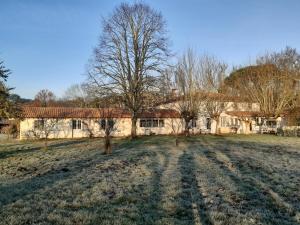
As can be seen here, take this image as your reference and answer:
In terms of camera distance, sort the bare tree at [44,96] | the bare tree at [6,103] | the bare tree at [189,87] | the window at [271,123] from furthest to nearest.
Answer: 1. the bare tree at [44,96]
2. the window at [271,123]
3. the bare tree at [189,87]
4. the bare tree at [6,103]

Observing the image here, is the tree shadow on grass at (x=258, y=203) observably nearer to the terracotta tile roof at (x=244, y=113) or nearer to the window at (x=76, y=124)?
the window at (x=76, y=124)

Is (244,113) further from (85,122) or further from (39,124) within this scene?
(39,124)

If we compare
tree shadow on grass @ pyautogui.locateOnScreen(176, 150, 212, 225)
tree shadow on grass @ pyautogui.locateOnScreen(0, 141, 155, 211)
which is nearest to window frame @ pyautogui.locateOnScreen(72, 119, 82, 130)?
tree shadow on grass @ pyautogui.locateOnScreen(0, 141, 155, 211)

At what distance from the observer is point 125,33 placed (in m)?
36.6

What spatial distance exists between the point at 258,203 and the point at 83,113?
35.6 m

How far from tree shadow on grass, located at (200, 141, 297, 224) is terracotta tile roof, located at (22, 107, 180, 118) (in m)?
29.1

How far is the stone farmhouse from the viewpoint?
3854 cm

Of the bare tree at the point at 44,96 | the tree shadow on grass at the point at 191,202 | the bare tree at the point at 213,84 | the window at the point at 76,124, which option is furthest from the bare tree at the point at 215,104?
the bare tree at the point at 44,96

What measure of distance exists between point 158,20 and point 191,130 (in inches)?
679

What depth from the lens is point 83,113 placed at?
136 ft

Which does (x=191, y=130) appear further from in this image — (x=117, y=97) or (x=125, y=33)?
(x=125, y=33)

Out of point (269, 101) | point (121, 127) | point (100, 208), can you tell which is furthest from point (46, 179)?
point (269, 101)

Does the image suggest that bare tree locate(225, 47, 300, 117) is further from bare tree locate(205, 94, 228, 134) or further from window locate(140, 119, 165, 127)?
window locate(140, 119, 165, 127)

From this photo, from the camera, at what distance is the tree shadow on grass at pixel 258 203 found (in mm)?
6730
